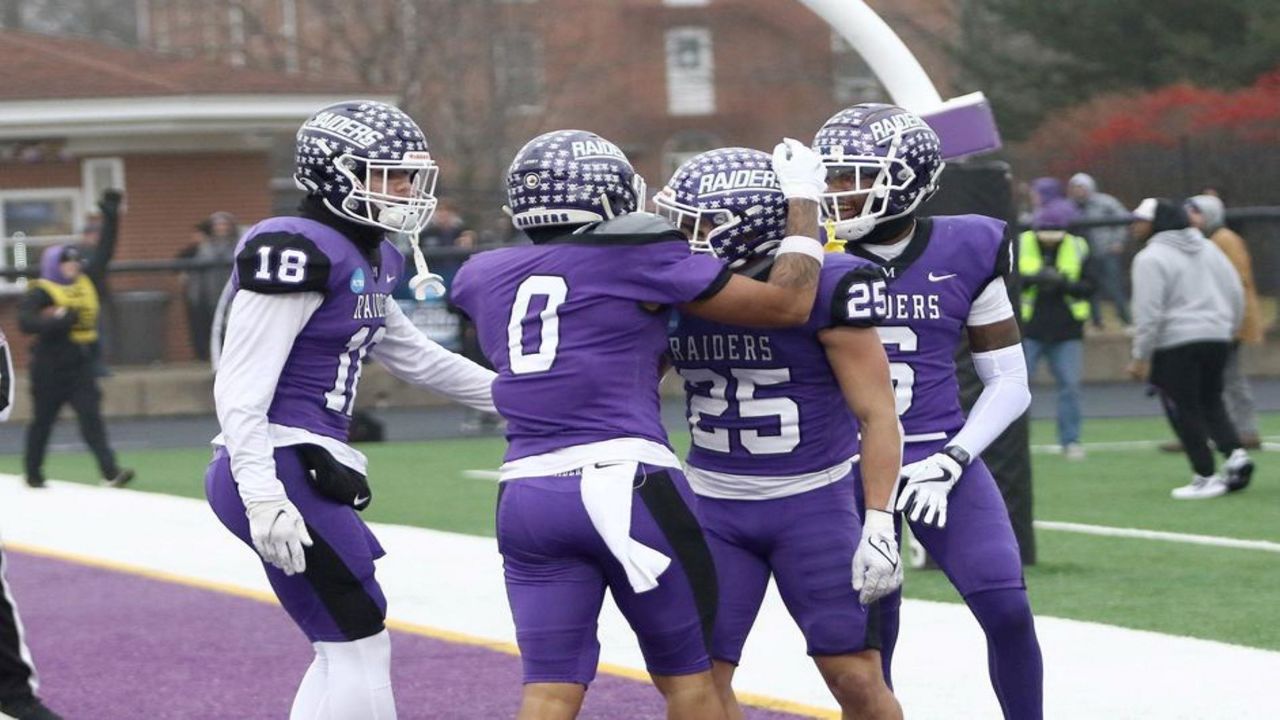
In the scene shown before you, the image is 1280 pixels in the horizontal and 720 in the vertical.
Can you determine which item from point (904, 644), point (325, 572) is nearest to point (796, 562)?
point (325, 572)

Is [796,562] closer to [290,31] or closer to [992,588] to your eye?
[992,588]

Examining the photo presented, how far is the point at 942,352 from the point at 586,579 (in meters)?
1.37

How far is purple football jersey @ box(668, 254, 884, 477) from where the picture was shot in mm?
4828

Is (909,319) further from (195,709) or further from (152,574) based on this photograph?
(152,574)

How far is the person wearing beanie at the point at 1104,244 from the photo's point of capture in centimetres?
1877

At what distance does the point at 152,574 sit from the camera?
32.5 feet

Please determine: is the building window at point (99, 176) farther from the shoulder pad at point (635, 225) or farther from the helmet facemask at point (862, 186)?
the shoulder pad at point (635, 225)

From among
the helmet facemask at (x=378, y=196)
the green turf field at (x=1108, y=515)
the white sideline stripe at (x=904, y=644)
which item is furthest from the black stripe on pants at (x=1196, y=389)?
the helmet facemask at (x=378, y=196)

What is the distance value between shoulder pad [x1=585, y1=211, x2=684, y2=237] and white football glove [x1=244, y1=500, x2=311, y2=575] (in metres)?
0.94

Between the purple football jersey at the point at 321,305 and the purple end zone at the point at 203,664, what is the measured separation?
1860mm

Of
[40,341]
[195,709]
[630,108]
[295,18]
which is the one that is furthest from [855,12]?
[630,108]

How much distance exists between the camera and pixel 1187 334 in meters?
11.7

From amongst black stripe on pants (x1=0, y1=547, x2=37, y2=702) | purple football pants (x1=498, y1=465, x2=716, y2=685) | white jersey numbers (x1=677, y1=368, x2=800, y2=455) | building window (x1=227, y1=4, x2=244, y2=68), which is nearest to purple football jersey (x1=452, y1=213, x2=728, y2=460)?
purple football pants (x1=498, y1=465, x2=716, y2=685)

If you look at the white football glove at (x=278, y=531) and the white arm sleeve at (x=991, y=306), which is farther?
the white arm sleeve at (x=991, y=306)
